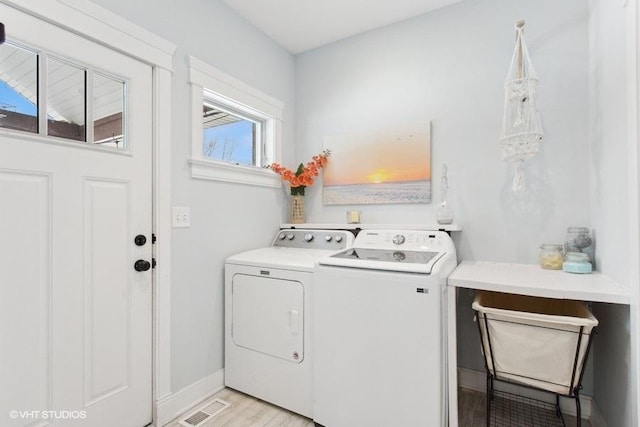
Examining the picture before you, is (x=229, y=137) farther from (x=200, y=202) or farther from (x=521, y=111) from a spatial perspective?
(x=521, y=111)

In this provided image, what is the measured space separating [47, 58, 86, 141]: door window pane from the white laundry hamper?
6.96 ft

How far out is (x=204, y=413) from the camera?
181 centimetres

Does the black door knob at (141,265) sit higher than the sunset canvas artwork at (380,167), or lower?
lower

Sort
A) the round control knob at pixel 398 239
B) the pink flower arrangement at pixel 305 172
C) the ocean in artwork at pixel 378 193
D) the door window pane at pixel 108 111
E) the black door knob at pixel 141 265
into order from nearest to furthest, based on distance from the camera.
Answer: the door window pane at pixel 108 111, the black door knob at pixel 141 265, the round control knob at pixel 398 239, the ocean in artwork at pixel 378 193, the pink flower arrangement at pixel 305 172

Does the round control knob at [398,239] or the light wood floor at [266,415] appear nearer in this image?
the light wood floor at [266,415]

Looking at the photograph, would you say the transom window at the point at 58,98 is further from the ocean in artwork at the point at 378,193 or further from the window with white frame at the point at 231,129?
the ocean in artwork at the point at 378,193

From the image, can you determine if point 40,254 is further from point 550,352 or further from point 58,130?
point 550,352

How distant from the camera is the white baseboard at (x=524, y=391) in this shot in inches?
69.2

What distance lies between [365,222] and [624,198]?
153cm

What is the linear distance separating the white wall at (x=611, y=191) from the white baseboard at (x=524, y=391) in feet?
0.34

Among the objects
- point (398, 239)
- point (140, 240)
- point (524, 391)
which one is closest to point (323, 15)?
point (398, 239)


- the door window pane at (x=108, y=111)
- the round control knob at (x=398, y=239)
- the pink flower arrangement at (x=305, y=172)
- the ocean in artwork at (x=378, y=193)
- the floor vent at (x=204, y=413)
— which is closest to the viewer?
the door window pane at (x=108, y=111)

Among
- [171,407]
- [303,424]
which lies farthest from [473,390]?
[171,407]

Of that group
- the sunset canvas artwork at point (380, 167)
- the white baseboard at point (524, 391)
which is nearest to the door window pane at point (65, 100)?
the sunset canvas artwork at point (380, 167)
